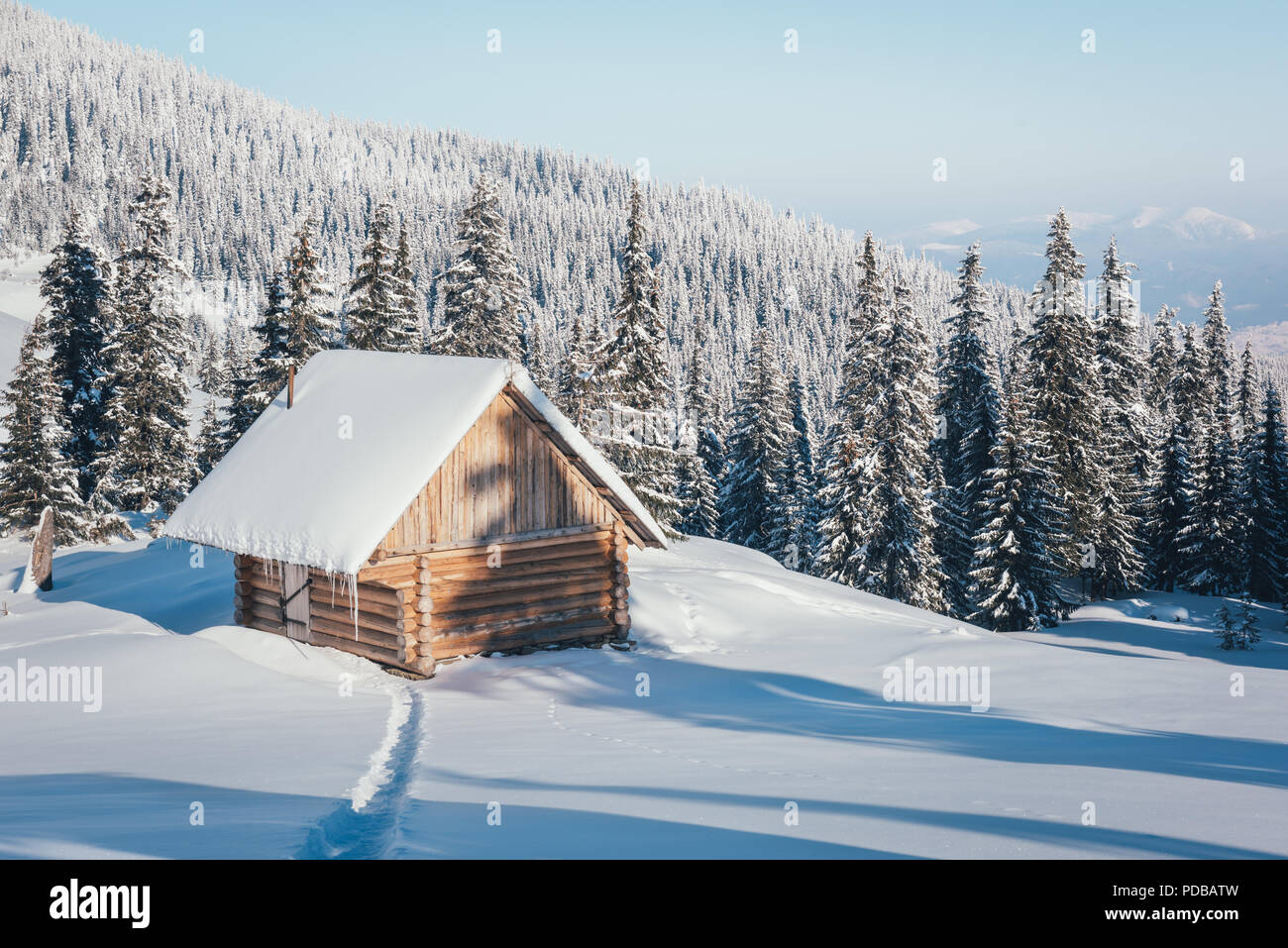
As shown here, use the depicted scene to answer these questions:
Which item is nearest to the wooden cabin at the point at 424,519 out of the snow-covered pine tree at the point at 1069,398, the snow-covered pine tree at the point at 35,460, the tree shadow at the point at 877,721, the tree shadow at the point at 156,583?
the tree shadow at the point at 877,721

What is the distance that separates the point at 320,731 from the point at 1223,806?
10.0 meters

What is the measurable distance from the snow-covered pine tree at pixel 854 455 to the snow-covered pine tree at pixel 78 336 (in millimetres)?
32446

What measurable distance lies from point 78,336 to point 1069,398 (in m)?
45.2

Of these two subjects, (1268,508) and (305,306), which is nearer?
(305,306)

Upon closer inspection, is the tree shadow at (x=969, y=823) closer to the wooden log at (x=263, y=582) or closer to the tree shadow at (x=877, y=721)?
the tree shadow at (x=877, y=721)

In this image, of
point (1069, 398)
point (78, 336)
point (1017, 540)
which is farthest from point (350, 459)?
point (1069, 398)

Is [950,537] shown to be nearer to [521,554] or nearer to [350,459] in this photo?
[521,554]

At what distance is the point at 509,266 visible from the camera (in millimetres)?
38344

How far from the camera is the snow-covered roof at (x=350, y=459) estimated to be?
52.0 ft

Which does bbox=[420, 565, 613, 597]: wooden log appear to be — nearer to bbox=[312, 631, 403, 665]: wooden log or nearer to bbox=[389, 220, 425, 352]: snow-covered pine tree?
bbox=[312, 631, 403, 665]: wooden log

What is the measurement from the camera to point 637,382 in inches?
1398

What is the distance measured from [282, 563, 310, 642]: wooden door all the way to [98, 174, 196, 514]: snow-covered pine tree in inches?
857

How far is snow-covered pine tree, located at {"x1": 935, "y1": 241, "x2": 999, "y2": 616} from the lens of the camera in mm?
42250

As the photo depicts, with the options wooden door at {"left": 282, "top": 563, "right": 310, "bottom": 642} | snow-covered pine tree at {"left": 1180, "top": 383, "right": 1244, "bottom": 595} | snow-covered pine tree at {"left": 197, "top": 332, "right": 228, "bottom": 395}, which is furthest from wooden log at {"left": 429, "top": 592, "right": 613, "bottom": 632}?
snow-covered pine tree at {"left": 197, "top": 332, "right": 228, "bottom": 395}
